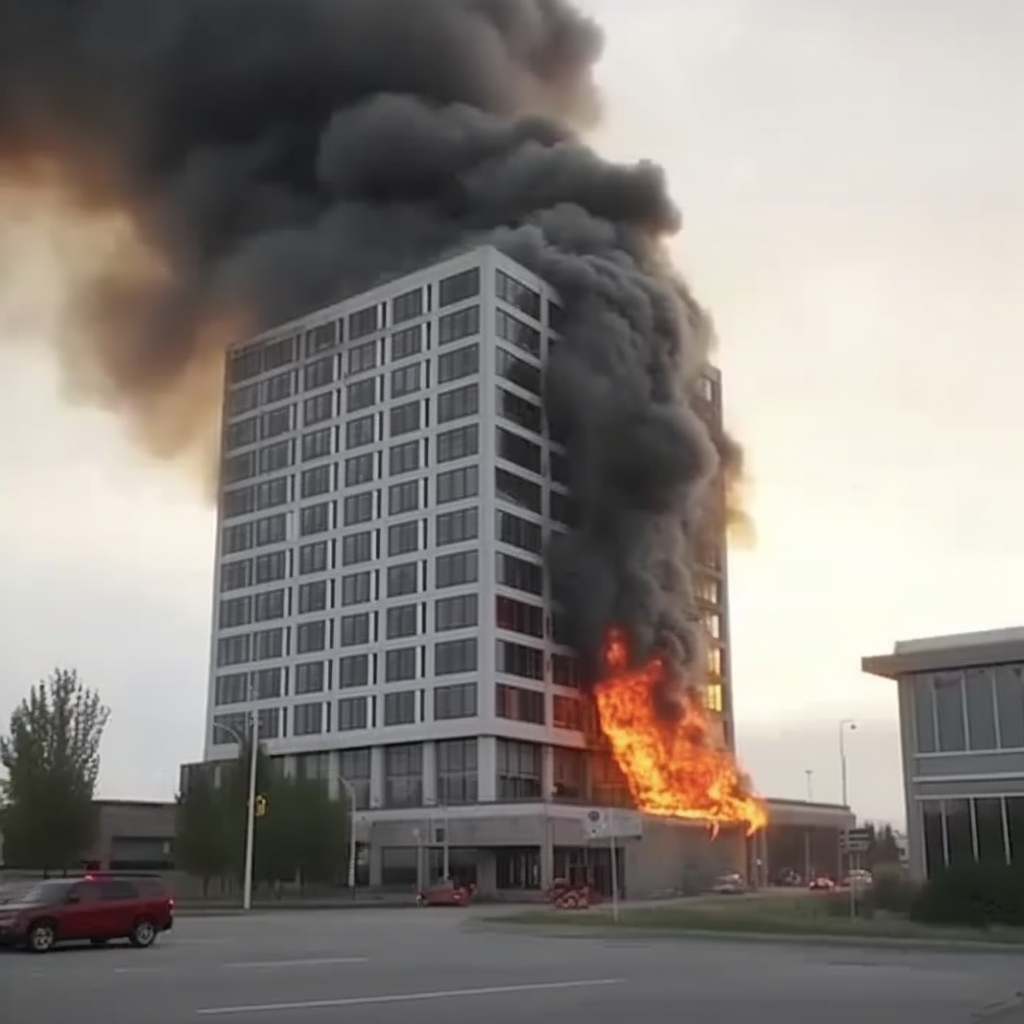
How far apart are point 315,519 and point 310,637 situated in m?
9.13

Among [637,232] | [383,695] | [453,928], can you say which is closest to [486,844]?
[383,695]

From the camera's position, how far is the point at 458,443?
9444 cm

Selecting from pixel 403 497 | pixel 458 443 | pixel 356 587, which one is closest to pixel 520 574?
pixel 458 443

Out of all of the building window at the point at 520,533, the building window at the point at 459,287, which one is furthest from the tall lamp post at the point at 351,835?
the building window at the point at 459,287

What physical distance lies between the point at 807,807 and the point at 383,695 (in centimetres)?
3891

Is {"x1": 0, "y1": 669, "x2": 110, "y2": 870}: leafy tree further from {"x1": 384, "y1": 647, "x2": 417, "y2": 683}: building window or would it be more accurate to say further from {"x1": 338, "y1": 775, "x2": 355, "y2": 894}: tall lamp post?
{"x1": 384, "y1": 647, "x2": 417, "y2": 683}: building window

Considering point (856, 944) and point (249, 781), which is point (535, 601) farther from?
point (856, 944)

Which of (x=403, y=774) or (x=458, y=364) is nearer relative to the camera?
(x=403, y=774)

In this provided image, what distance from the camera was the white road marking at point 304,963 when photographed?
21562 millimetres

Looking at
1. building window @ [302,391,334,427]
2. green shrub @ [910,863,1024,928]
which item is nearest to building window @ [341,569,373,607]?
building window @ [302,391,334,427]

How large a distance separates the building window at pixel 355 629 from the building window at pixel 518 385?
17.7 metres

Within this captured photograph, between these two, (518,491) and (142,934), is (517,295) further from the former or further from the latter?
(142,934)

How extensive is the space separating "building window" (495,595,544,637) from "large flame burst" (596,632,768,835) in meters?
6.34

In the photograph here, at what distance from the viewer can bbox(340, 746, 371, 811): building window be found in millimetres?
94188
